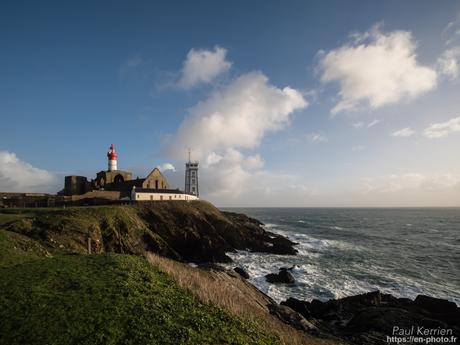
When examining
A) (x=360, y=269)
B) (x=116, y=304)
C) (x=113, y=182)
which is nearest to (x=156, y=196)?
(x=113, y=182)

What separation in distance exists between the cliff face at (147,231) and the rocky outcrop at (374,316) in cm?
1502

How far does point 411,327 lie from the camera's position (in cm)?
1548

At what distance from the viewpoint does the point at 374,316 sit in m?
16.6

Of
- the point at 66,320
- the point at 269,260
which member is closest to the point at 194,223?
the point at 269,260

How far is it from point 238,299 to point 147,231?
2551 cm

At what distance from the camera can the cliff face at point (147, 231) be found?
79.4 ft

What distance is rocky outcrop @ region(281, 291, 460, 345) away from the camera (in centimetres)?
1509

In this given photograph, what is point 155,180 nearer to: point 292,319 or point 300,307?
point 300,307

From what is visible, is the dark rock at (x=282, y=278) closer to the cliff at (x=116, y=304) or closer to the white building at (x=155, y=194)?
the cliff at (x=116, y=304)

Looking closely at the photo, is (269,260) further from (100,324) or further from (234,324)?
(100,324)

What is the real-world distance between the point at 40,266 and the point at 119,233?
2006 centimetres

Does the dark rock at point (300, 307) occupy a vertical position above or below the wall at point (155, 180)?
below

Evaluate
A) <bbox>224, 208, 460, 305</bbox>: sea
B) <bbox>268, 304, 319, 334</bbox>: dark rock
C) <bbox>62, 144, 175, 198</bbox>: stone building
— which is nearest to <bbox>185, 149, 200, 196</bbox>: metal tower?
<bbox>62, 144, 175, 198</bbox>: stone building

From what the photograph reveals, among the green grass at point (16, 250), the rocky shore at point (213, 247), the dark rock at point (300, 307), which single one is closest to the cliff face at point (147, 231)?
the rocky shore at point (213, 247)
